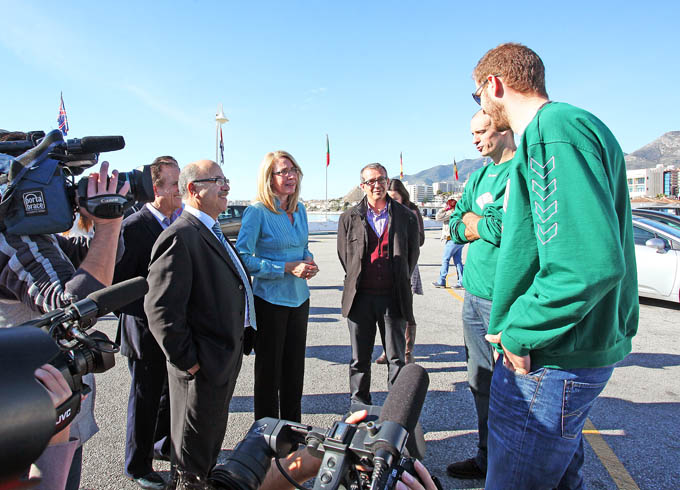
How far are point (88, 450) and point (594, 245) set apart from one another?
3487mm

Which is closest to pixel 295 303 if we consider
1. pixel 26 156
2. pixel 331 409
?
pixel 331 409

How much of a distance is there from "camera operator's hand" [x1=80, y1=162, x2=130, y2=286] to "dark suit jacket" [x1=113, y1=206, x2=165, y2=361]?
1166mm

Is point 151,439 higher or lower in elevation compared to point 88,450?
higher

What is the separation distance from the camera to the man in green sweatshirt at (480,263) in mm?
2531

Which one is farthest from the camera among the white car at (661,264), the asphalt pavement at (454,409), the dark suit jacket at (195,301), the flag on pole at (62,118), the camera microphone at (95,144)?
the flag on pole at (62,118)

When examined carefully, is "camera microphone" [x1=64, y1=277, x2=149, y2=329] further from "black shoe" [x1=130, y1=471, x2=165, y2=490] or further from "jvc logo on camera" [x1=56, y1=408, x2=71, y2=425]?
"black shoe" [x1=130, y1=471, x2=165, y2=490]

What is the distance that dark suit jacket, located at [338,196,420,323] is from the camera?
356 cm

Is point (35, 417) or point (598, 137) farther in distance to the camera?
point (598, 137)

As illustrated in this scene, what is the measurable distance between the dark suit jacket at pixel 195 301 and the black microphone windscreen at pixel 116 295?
105 centimetres

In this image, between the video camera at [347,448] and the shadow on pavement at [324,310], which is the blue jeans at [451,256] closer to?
the shadow on pavement at [324,310]

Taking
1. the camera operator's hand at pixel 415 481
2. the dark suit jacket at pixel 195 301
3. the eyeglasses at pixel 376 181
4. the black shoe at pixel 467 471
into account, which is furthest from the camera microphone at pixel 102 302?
the eyeglasses at pixel 376 181

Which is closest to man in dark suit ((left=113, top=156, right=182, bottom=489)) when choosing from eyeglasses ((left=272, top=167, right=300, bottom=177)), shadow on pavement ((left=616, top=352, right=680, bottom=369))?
eyeglasses ((left=272, top=167, right=300, bottom=177))

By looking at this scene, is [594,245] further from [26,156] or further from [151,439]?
[151,439]

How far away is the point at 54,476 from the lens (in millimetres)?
1113
